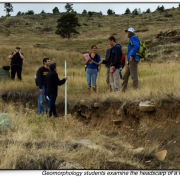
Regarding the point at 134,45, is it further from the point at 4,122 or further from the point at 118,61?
the point at 4,122

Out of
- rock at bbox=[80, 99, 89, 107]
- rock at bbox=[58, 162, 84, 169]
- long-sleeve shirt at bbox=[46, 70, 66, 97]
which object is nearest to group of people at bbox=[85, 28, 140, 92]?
rock at bbox=[80, 99, 89, 107]

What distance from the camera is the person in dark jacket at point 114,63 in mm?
8773

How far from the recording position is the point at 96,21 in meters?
64.4

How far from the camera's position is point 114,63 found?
873 centimetres

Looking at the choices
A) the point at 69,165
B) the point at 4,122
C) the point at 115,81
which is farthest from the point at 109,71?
the point at 69,165

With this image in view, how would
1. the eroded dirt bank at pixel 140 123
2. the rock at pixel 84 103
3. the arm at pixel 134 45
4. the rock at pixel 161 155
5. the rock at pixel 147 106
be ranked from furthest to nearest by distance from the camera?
the rock at pixel 84 103 < the arm at pixel 134 45 < the rock at pixel 147 106 < the eroded dirt bank at pixel 140 123 < the rock at pixel 161 155

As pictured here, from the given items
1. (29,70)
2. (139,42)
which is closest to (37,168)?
(139,42)

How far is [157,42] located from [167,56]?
255 inches

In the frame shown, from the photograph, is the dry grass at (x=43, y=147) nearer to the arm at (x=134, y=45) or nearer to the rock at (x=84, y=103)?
the rock at (x=84, y=103)

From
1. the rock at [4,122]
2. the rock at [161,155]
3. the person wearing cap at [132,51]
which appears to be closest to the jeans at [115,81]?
the person wearing cap at [132,51]

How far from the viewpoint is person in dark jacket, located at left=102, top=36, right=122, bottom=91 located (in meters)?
8.77

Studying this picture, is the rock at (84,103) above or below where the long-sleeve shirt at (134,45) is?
below

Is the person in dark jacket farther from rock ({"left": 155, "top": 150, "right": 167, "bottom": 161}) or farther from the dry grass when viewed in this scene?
rock ({"left": 155, "top": 150, "right": 167, "bottom": 161})

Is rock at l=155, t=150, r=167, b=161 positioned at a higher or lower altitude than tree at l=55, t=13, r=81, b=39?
lower
